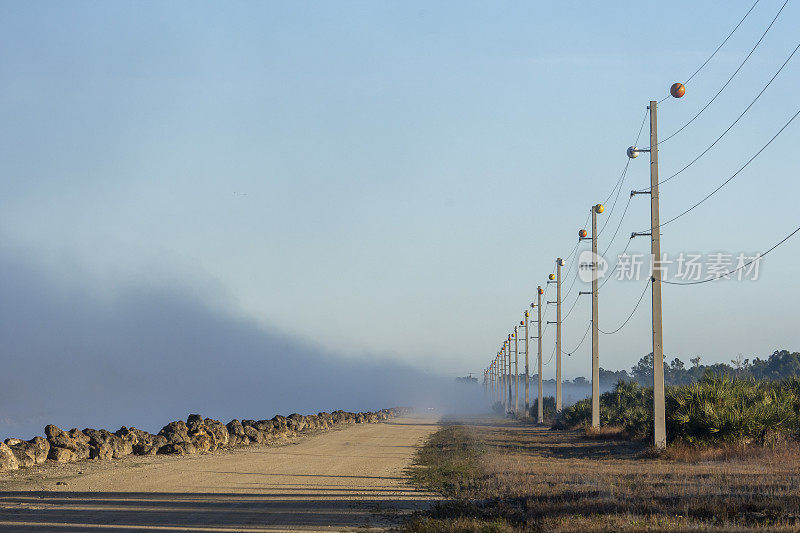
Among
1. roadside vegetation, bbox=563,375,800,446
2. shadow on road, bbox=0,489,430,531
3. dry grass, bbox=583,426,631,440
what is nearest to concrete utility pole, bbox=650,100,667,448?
roadside vegetation, bbox=563,375,800,446

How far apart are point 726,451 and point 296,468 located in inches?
559

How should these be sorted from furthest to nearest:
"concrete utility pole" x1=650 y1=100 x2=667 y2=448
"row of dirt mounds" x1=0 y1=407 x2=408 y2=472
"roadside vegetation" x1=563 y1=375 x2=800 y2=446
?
"concrete utility pole" x1=650 y1=100 x2=667 y2=448 < "roadside vegetation" x1=563 y1=375 x2=800 y2=446 < "row of dirt mounds" x1=0 y1=407 x2=408 y2=472

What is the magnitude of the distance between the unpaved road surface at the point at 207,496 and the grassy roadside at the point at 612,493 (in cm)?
122

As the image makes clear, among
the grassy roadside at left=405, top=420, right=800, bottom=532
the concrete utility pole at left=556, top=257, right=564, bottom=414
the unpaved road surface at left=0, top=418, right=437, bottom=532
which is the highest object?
the concrete utility pole at left=556, top=257, right=564, bottom=414

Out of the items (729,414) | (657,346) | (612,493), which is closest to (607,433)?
(729,414)

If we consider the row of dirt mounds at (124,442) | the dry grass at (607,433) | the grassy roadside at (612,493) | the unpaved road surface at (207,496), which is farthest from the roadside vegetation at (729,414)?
the row of dirt mounds at (124,442)

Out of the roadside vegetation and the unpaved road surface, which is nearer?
the unpaved road surface

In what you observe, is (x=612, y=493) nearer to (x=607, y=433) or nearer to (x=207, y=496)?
(x=207, y=496)

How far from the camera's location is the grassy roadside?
11953 mm

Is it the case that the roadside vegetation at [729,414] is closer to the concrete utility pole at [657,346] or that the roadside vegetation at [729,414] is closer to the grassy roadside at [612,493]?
the concrete utility pole at [657,346]

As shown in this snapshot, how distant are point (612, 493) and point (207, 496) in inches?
323

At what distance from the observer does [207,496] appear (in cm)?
1672

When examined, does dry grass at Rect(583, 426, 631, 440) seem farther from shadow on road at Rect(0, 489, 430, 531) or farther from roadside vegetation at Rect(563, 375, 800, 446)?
shadow on road at Rect(0, 489, 430, 531)

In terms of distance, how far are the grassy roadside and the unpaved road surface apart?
1224 millimetres
